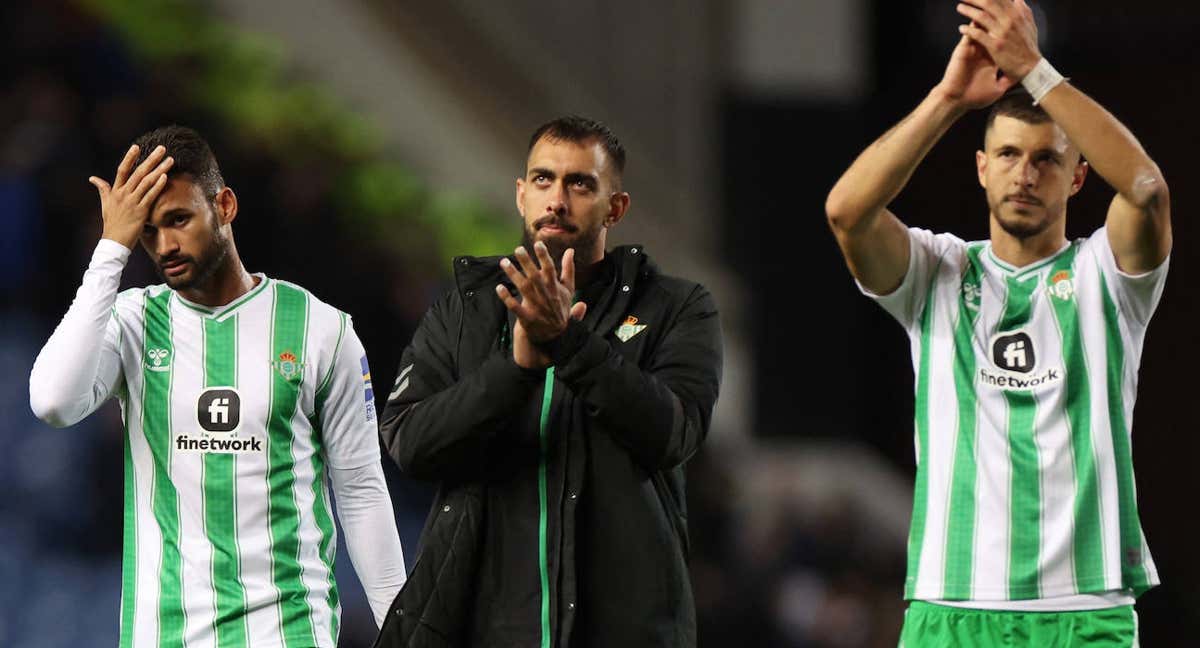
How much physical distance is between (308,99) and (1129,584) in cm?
766

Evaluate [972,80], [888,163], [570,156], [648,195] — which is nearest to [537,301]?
[570,156]

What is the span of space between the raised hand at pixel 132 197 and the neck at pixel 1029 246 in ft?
6.13

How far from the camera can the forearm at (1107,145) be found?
3.93 m

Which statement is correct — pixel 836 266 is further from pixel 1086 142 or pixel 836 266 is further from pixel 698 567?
pixel 1086 142

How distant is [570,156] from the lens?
4.10 meters

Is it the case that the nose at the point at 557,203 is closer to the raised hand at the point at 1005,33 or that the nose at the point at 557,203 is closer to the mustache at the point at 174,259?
the mustache at the point at 174,259

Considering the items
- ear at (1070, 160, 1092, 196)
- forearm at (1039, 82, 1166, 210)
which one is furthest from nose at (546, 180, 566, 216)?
ear at (1070, 160, 1092, 196)

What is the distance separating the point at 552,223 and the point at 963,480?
1.06 metres

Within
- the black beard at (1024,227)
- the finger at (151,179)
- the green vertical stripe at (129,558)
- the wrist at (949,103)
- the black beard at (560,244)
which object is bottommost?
the green vertical stripe at (129,558)

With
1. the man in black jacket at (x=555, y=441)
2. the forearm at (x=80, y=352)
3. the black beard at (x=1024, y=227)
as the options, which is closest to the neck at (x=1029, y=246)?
the black beard at (x=1024, y=227)

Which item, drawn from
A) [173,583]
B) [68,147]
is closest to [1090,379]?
[173,583]

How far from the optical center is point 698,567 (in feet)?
33.7

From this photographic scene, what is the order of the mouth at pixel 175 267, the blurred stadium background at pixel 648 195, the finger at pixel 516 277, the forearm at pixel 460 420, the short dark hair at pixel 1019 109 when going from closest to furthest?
the finger at pixel 516 277 → the forearm at pixel 460 420 → the mouth at pixel 175 267 → the short dark hair at pixel 1019 109 → the blurred stadium background at pixel 648 195

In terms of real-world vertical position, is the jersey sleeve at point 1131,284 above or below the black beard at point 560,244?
below
